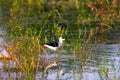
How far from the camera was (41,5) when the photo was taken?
21078mm

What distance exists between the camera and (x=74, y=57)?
10.1 metres

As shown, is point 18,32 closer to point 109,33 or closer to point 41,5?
point 109,33

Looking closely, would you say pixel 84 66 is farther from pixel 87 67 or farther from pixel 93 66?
pixel 93 66

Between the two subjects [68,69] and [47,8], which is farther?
[47,8]

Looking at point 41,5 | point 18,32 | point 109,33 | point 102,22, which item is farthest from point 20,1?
point 18,32

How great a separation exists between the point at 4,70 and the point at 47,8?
35.1 feet

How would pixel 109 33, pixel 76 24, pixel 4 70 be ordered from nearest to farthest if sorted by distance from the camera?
pixel 4 70, pixel 109 33, pixel 76 24

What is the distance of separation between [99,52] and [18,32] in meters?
1.54

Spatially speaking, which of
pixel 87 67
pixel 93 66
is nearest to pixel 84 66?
pixel 87 67

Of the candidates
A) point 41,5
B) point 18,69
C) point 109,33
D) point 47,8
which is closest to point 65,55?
point 18,69

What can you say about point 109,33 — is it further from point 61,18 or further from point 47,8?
point 47,8

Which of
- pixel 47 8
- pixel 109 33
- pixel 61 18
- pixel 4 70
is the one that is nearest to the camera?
pixel 4 70

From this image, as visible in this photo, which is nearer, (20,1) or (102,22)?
(102,22)

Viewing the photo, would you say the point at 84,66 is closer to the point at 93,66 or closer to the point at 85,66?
the point at 85,66
